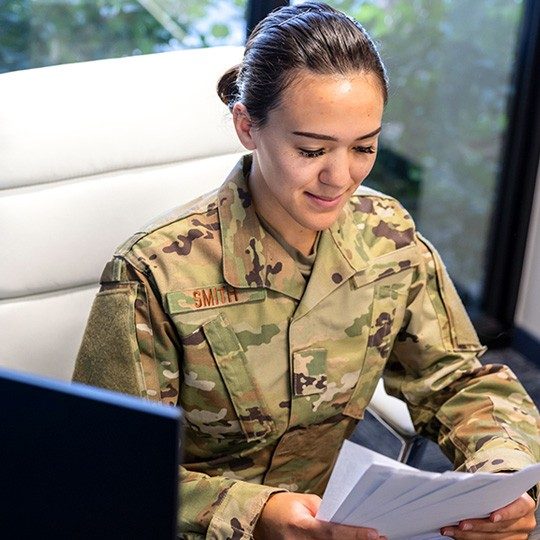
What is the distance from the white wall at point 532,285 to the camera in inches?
125

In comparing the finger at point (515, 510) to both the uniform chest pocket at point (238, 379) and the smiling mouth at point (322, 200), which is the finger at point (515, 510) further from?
the smiling mouth at point (322, 200)

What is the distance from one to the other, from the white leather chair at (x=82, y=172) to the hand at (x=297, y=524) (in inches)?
15.2

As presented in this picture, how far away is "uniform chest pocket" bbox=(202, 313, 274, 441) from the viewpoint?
1564mm

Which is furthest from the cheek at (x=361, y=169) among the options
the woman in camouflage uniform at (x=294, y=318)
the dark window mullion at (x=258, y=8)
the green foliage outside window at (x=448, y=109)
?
the green foliage outside window at (x=448, y=109)

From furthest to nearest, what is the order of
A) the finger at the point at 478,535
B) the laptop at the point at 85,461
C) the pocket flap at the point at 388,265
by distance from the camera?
the pocket flap at the point at 388,265, the finger at the point at 478,535, the laptop at the point at 85,461

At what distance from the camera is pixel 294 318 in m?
1.62

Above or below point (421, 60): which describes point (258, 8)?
above

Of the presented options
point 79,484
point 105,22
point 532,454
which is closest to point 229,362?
point 532,454

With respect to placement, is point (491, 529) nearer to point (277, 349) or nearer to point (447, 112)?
point (277, 349)

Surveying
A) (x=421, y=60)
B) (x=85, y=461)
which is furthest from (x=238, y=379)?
(x=421, y=60)

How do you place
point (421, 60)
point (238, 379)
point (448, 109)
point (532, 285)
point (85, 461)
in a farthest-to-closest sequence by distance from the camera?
point (532, 285)
point (448, 109)
point (421, 60)
point (238, 379)
point (85, 461)

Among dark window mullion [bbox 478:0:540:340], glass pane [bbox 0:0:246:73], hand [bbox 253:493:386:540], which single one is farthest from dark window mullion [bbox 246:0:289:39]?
hand [bbox 253:493:386:540]

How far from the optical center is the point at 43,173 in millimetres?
1660

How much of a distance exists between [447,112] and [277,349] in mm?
1671
